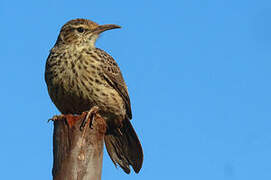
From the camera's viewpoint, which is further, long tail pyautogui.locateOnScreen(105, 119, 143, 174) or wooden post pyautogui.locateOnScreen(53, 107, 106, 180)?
long tail pyautogui.locateOnScreen(105, 119, 143, 174)

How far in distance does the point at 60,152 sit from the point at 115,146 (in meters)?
2.50

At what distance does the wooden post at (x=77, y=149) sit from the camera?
3.92 m

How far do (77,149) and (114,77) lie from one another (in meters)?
2.56

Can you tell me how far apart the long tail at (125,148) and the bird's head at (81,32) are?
1.30 metres

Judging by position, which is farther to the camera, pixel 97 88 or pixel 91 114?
pixel 97 88

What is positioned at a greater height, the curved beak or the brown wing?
the curved beak

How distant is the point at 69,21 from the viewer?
6.98 meters

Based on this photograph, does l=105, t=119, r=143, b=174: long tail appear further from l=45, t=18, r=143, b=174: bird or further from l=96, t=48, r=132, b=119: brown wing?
l=96, t=48, r=132, b=119: brown wing

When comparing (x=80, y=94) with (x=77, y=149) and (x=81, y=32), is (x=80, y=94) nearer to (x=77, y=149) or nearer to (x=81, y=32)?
(x=81, y=32)

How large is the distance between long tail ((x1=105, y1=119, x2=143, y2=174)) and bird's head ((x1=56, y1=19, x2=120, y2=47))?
1.30 meters

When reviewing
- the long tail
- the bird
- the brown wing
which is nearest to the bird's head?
the bird

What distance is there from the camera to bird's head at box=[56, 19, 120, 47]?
6.66 m

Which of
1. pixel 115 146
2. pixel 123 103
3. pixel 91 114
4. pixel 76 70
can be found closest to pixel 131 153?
pixel 115 146

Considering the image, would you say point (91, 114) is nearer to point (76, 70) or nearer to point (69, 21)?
point (76, 70)
